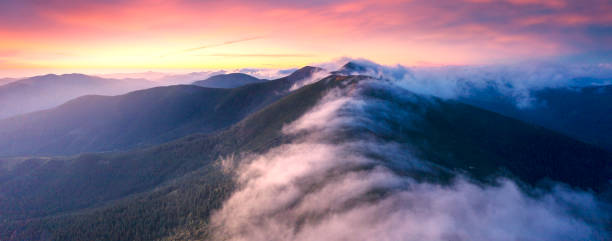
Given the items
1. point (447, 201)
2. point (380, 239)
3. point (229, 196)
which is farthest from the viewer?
point (229, 196)

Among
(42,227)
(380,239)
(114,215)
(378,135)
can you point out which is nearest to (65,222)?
(42,227)

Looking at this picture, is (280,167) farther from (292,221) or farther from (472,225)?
(472,225)

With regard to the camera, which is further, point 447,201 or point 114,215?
point 114,215

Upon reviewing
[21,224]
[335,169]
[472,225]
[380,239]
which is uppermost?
[335,169]

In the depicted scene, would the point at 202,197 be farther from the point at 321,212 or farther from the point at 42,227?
the point at 42,227

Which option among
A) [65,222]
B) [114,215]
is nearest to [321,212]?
[114,215]

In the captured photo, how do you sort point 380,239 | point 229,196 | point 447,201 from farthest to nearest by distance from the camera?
point 229,196
point 447,201
point 380,239

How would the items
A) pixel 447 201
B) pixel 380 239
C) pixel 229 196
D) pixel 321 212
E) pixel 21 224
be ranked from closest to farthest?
pixel 380 239
pixel 321 212
pixel 447 201
pixel 229 196
pixel 21 224

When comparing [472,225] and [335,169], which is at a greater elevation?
[335,169]

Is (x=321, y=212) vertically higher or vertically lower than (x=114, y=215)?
higher
